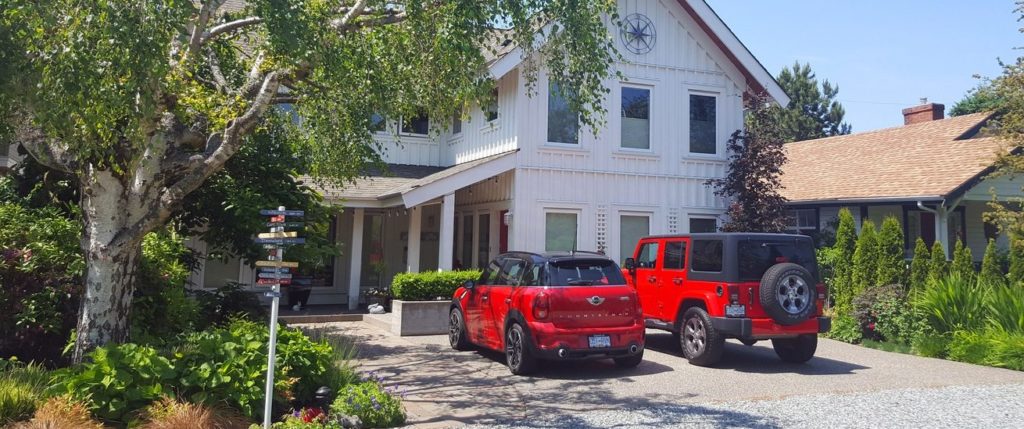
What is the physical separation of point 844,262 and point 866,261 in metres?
0.60

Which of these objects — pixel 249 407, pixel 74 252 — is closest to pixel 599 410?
pixel 249 407

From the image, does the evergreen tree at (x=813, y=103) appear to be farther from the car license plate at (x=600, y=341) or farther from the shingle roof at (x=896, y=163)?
the car license plate at (x=600, y=341)

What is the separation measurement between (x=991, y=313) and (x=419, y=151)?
1248 cm

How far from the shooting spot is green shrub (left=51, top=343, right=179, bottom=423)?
6.42m

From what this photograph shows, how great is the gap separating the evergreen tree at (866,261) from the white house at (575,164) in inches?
130

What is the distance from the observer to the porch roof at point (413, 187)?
13.7m

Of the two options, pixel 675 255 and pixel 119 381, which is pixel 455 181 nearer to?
pixel 675 255

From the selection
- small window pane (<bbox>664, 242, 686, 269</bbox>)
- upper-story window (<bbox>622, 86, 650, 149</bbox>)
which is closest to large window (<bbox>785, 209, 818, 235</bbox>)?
upper-story window (<bbox>622, 86, 650, 149</bbox>)

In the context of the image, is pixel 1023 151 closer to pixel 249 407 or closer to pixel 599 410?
pixel 599 410

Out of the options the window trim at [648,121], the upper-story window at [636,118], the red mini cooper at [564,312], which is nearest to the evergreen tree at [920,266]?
the window trim at [648,121]

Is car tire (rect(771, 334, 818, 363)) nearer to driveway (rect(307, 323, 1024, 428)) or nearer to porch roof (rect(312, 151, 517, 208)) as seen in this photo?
driveway (rect(307, 323, 1024, 428))

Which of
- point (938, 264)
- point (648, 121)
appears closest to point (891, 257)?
point (938, 264)

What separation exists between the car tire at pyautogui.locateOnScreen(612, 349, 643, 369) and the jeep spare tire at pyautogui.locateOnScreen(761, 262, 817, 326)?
185cm

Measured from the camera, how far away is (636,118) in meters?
16.5
